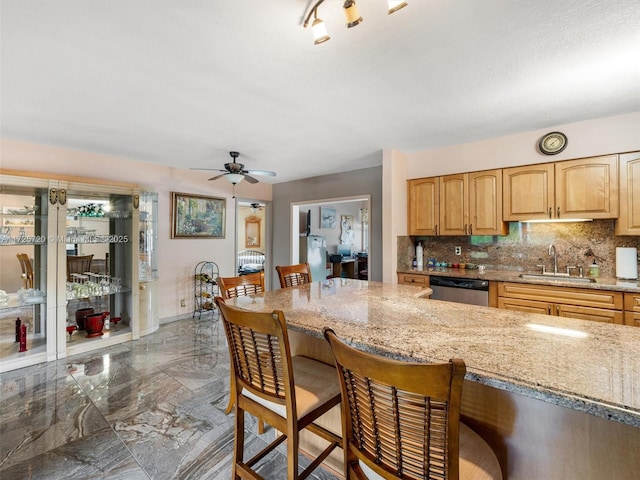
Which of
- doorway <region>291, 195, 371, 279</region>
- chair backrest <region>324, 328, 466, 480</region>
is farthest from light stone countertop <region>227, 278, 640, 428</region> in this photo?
doorway <region>291, 195, 371, 279</region>

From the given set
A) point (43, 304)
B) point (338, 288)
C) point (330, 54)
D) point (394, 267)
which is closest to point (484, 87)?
point (330, 54)

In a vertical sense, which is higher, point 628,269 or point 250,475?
point 628,269

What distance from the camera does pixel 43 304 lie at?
10.6 feet

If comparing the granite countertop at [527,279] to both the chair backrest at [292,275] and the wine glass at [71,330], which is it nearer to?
the chair backrest at [292,275]

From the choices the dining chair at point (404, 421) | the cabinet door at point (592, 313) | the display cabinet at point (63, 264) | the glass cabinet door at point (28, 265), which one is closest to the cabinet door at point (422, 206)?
the cabinet door at point (592, 313)

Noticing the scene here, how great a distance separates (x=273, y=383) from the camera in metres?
1.20

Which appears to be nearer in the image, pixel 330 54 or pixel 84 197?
pixel 330 54

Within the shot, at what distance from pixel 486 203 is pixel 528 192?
406mm

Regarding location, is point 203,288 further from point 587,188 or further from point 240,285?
point 587,188

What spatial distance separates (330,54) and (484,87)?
4.06 ft

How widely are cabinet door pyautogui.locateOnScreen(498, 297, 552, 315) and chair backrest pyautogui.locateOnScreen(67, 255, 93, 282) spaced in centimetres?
477

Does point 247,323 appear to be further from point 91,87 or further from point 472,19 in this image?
A: point 91,87

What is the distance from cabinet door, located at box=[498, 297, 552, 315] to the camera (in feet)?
9.23

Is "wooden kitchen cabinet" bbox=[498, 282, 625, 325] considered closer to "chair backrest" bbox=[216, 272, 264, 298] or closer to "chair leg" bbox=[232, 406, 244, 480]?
"chair backrest" bbox=[216, 272, 264, 298]
